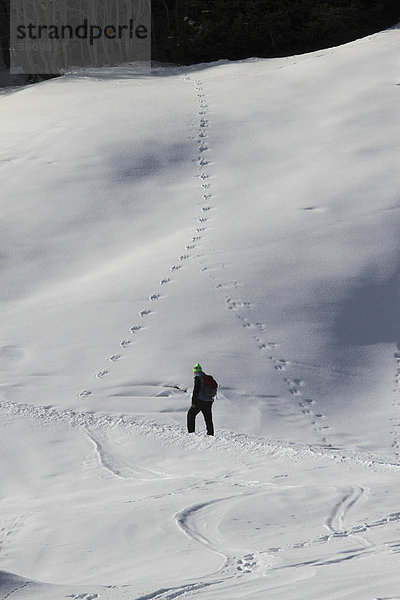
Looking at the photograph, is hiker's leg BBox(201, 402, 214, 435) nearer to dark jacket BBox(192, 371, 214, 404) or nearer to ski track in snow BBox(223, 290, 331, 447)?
dark jacket BBox(192, 371, 214, 404)

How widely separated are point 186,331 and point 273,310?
1553 mm

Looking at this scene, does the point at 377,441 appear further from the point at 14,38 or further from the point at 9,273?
the point at 14,38

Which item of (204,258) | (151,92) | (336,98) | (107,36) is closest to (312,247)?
(204,258)

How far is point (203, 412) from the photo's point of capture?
10867mm

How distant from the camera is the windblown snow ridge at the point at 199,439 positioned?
10.0 metres

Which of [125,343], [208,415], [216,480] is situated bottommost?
[125,343]

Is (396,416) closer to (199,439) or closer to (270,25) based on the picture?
(199,439)

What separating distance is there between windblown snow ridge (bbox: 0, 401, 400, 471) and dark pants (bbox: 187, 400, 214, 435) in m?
0.11

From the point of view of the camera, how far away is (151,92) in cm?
2539

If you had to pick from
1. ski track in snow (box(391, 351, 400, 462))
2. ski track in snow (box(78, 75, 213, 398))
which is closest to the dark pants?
ski track in snow (box(78, 75, 213, 398))

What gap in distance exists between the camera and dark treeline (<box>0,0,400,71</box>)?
31.8 meters

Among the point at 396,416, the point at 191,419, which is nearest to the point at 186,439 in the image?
the point at 191,419

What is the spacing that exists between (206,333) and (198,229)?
3.82m

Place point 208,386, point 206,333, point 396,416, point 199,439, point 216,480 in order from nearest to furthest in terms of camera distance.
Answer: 1. point 216,480
2. point 208,386
3. point 199,439
4. point 396,416
5. point 206,333
